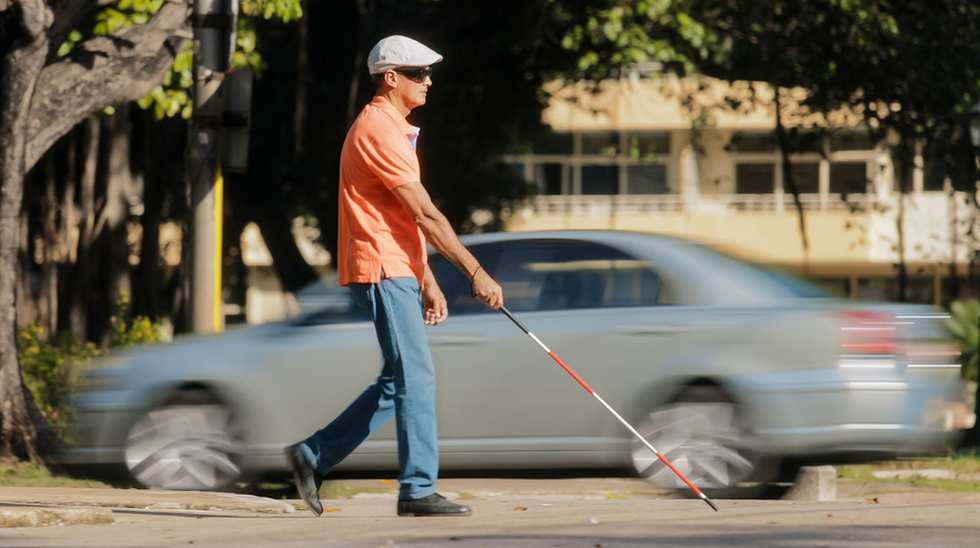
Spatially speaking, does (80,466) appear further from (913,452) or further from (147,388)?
(913,452)

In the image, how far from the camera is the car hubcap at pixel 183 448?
10.6m

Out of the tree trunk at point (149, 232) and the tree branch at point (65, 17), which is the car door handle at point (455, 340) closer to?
the tree branch at point (65, 17)

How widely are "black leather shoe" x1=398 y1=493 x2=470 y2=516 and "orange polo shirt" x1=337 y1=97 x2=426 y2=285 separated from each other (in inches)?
32.8

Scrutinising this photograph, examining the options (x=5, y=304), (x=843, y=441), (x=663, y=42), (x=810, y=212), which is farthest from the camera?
(x=810, y=212)

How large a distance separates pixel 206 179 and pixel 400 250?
4548 millimetres

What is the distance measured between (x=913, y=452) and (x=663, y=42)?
383 inches

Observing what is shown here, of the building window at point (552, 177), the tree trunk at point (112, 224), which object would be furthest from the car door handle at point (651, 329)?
the building window at point (552, 177)

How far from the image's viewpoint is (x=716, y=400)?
10.0 metres

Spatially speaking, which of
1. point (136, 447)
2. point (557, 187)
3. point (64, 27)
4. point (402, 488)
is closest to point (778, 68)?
point (64, 27)

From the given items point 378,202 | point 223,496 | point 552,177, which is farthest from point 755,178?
point 378,202

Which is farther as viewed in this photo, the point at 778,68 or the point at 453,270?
the point at 778,68

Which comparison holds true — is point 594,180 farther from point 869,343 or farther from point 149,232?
point 869,343

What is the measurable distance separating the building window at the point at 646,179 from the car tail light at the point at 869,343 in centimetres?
4185

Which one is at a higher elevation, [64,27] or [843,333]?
[64,27]
